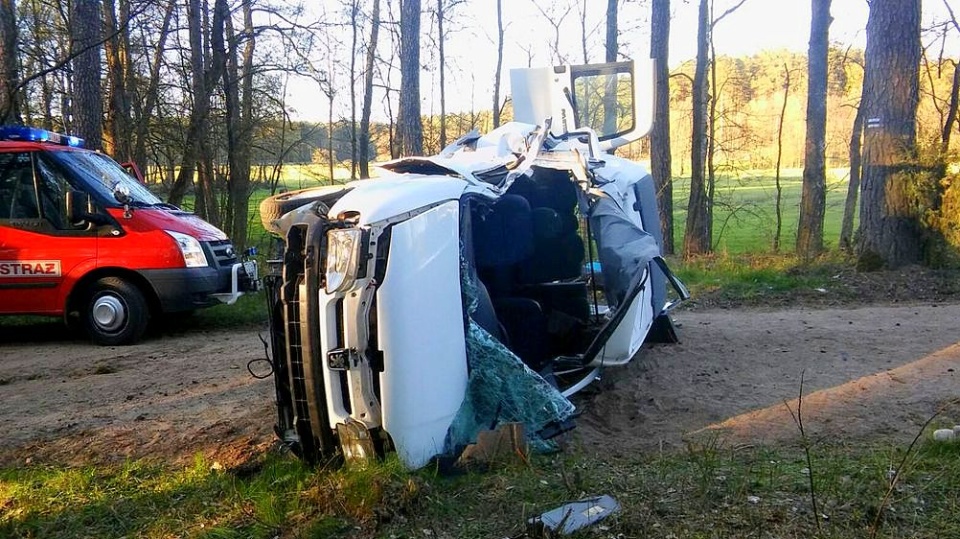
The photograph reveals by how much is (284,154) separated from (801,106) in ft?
56.0

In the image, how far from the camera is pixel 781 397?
5.51 m

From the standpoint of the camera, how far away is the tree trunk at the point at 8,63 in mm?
10522

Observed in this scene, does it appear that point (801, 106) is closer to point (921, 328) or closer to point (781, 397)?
point (921, 328)

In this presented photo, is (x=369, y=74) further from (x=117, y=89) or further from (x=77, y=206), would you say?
(x=77, y=206)

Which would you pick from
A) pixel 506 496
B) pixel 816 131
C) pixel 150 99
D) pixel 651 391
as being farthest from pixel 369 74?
pixel 506 496

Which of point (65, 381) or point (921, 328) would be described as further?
point (921, 328)

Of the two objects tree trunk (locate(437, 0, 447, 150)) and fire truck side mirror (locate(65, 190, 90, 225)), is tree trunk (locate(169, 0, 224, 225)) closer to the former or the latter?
fire truck side mirror (locate(65, 190, 90, 225))

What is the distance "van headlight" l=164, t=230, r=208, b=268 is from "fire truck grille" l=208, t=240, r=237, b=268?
0.19m

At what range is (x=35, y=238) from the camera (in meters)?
8.39

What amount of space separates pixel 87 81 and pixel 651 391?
9632mm

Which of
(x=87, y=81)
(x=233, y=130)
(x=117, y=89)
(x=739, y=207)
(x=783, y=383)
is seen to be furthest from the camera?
(x=739, y=207)

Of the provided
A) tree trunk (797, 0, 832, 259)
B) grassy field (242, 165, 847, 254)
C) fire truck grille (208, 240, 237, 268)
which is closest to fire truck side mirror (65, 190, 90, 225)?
fire truck grille (208, 240, 237, 268)

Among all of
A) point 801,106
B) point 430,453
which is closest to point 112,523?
point 430,453

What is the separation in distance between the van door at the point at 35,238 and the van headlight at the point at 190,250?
867 mm
